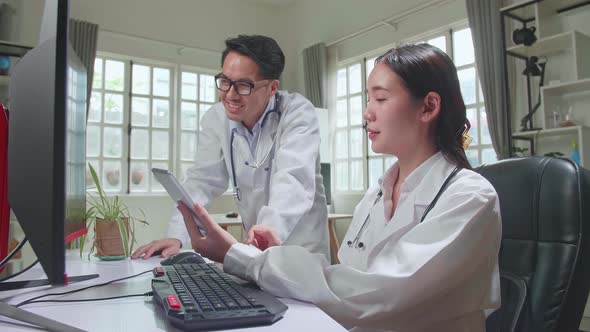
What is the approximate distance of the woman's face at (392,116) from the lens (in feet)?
3.25

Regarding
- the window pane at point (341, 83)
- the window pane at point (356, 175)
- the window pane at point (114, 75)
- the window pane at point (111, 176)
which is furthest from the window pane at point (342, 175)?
the window pane at point (114, 75)

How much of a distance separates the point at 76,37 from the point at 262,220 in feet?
12.8

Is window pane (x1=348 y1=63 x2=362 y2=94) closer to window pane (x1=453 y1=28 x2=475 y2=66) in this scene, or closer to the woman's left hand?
window pane (x1=453 y1=28 x2=475 y2=66)

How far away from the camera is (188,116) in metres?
5.30

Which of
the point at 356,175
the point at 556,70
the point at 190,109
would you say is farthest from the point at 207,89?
the point at 556,70

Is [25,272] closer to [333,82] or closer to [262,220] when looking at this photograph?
[262,220]

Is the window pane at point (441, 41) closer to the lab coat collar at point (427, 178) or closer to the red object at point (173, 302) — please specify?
the lab coat collar at point (427, 178)

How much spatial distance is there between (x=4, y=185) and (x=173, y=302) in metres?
0.44

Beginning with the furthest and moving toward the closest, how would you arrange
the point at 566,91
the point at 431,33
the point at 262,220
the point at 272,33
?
the point at 272,33 < the point at 431,33 < the point at 566,91 < the point at 262,220

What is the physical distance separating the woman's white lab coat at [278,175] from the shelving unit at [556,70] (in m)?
2.21

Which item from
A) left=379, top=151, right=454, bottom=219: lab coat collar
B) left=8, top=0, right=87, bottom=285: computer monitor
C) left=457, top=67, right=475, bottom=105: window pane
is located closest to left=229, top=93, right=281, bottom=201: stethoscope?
left=379, top=151, right=454, bottom=219: lab coat collar

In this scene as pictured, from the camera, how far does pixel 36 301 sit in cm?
77

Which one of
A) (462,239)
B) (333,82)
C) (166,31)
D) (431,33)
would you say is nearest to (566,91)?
(431,33)

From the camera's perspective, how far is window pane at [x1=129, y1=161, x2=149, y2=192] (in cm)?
493
